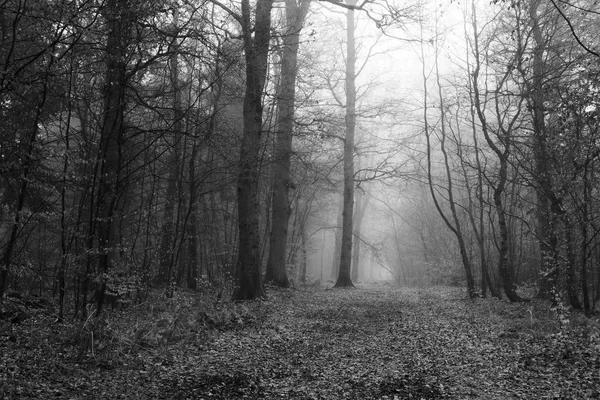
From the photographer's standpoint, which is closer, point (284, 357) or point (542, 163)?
point (284, 357)

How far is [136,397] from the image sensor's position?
14.7 feet

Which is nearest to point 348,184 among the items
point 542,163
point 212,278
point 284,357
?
point 212,278

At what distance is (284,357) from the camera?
20.8 feet

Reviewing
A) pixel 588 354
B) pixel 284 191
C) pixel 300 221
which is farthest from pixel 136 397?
pixel 300 221

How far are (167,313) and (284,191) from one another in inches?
313

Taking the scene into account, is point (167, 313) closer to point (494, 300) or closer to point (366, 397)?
point (366, 397)

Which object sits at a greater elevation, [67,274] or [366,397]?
[67,274]

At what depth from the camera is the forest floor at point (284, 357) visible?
482 cm

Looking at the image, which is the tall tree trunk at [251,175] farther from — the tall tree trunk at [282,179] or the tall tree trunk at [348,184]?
the tall tree trunk at [348,184]

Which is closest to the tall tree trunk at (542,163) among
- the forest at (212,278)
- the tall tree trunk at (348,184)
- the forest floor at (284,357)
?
the forest at (212,278)

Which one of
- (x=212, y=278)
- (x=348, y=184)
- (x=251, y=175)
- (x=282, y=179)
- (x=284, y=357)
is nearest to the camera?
(x=284, y=357)

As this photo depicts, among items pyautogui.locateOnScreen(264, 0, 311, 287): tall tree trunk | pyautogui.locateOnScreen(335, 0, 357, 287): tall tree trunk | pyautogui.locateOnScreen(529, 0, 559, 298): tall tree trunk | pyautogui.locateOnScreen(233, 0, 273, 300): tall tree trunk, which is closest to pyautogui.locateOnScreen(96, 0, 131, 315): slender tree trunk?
pyautogui.locateOnScreen(233, 0, 273, 300): tall tree trunk

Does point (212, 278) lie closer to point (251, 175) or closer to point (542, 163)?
point (251, 175)

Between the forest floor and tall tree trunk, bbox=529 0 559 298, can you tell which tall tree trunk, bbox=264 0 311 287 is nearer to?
the forest floor
